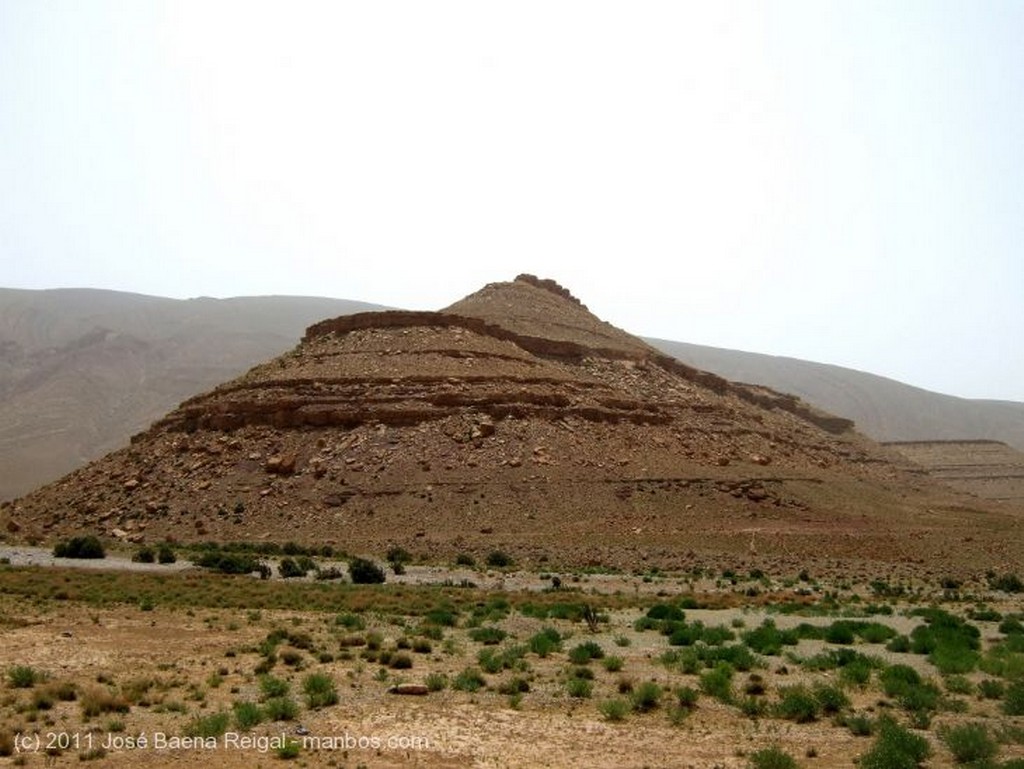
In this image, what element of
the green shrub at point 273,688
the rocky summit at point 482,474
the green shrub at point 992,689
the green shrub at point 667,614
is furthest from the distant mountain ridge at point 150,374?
the green shrub at point 992,689

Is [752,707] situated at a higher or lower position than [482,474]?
lower

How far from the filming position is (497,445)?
51188 mm

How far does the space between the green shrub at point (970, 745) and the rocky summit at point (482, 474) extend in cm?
2952

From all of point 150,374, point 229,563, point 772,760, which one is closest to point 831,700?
point 772,760

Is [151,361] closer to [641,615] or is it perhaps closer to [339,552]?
[339,552]

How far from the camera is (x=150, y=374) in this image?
459 ft

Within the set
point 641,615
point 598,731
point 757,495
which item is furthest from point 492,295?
point 598,731

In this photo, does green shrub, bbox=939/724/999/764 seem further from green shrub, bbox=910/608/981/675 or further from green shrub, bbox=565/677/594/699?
green shrub, bbox=910/608/981/675

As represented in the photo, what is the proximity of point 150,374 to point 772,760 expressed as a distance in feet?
459

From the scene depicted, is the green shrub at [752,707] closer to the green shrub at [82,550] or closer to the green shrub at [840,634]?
the green shrub at [840,634]

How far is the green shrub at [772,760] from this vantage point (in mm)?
10406

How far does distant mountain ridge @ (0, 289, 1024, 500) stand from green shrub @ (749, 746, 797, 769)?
9376cm

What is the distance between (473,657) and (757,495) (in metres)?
34.5

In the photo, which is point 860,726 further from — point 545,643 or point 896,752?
point 545,643
